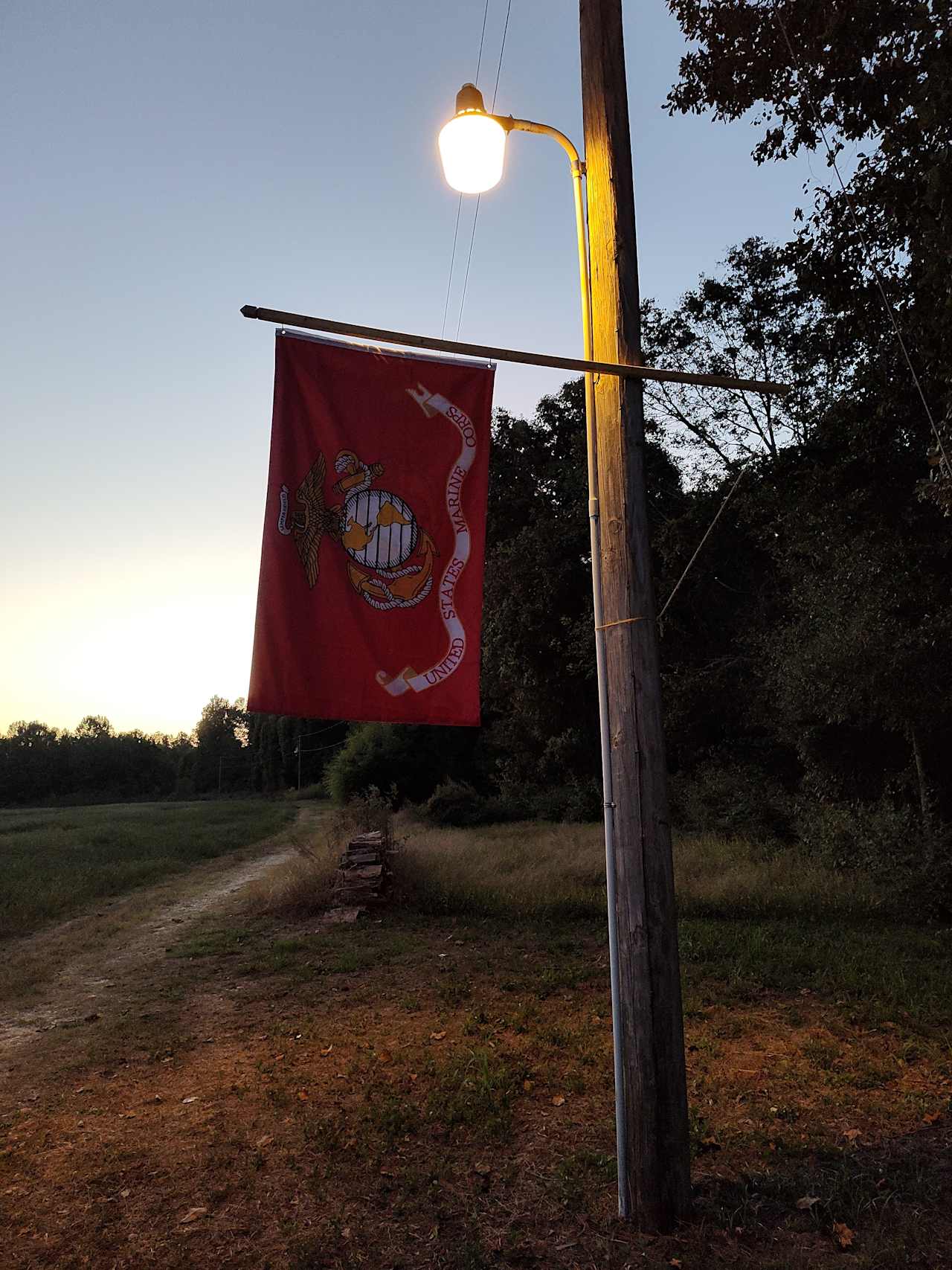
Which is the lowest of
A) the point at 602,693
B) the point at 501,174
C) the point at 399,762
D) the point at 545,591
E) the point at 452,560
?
the point at 399,762

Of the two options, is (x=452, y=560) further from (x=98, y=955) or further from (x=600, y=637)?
(x=98, y=955)

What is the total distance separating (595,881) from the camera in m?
14.6

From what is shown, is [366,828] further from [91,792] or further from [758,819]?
[91,792]

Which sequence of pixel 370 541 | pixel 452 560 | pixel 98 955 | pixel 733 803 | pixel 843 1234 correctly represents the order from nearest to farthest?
pixel 843 1234 → pixel 370 541 → pixel 452 560 → pixel 98 955 → pixel 733 803

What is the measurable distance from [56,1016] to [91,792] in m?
84.2

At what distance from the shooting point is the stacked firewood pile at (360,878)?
13125mm

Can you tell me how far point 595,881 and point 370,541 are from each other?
36.9 ft

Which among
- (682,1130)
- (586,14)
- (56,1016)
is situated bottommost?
(56,1016)

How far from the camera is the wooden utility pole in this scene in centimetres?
420

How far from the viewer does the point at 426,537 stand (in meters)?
4.85

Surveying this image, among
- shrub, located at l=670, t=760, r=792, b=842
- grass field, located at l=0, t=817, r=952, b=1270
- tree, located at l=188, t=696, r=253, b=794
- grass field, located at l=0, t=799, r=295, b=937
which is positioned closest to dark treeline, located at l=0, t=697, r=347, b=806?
tree, located at l=188, t=696, r=253, b=794

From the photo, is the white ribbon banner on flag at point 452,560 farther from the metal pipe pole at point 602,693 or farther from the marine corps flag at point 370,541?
the metal pipe pole at point 602,693

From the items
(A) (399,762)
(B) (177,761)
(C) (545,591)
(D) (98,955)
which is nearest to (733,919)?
(D) (98,955)

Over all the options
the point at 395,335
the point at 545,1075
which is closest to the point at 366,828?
the point at 545,1075
